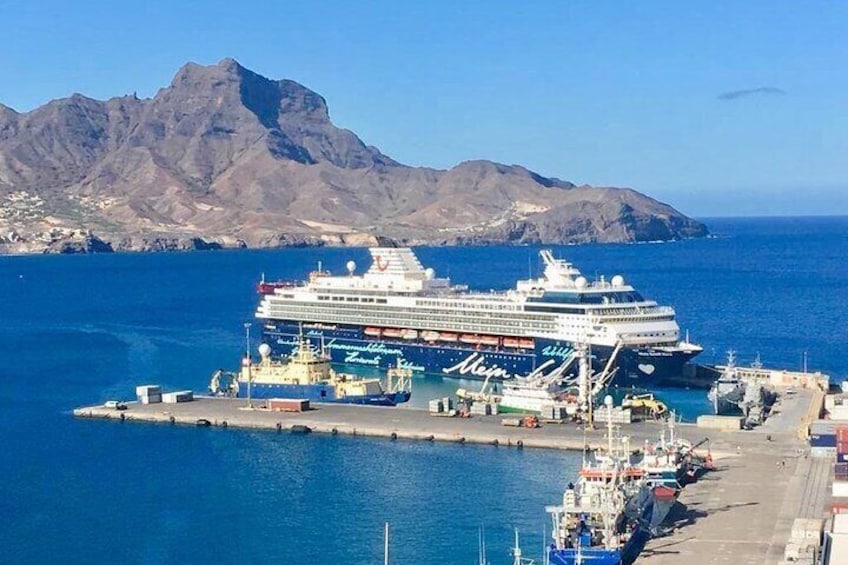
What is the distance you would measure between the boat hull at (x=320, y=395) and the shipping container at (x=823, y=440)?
23678mm

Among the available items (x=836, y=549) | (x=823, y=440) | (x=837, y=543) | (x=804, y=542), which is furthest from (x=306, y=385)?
(x=836, y=549)

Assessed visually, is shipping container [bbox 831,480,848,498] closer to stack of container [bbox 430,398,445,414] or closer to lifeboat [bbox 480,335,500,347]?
stack of container [bbox 430,398,445,414]

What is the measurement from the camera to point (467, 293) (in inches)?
3492

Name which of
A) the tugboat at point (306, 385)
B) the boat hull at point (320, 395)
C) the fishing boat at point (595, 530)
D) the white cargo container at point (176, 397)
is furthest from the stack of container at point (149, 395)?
the fishing boat at point (595, 530)

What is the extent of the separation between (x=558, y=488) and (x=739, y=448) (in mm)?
8993

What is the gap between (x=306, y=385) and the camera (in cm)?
6825

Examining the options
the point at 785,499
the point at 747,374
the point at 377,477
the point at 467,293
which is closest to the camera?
the point at 785,499

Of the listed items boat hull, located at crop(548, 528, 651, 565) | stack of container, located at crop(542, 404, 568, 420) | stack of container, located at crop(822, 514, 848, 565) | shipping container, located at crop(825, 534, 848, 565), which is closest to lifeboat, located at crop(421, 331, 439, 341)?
stack of container, located at crop(542, 404, 568, 420)

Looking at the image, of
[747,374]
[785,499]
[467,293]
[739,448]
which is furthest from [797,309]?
[785,499]

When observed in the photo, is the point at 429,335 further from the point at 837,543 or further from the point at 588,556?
the point at 837,543

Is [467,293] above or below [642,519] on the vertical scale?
above

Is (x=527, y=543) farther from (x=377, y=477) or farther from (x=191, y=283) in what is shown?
(x=191, y=283)

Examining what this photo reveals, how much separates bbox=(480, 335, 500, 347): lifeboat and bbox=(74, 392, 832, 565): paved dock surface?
54.5 feet

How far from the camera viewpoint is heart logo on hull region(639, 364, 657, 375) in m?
72.1
